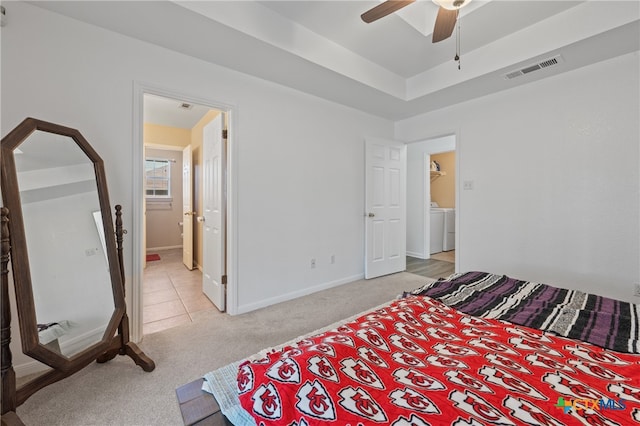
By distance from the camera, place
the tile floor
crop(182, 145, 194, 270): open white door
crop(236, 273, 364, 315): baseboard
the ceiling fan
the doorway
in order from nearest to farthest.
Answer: the ceiling fan
the tile floor
crop(236, 273, 364, 315): baseboard
crop(182, 145, 194, 270): open white door
the doorway

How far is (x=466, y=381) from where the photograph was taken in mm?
822

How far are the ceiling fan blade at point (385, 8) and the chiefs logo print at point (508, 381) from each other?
191cm

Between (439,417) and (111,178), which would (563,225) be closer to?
(439,417)

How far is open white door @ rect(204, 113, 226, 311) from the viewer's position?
2.82 m

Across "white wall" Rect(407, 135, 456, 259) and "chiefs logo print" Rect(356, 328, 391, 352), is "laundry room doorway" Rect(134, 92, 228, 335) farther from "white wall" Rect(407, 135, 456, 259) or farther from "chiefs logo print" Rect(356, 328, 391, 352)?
"white wall" Rect(407, 135, 456, 259)

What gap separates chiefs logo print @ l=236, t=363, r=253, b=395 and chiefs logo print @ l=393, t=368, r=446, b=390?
1.54 feet

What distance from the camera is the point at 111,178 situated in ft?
6.81

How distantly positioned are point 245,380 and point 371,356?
437 millimetres

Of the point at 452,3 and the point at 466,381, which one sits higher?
the point at 452,3

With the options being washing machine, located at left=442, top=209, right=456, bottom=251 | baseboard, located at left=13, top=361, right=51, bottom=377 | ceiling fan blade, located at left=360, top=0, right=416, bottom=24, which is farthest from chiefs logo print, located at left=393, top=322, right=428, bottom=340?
washing machine, located at left=442, top=209, right=456, bottom=251

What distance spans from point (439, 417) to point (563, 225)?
3.05m

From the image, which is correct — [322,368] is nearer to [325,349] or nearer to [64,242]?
[325,349]

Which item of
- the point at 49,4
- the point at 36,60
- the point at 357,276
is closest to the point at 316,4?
the point at 49,4

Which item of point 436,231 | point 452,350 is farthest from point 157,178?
point 452,350
